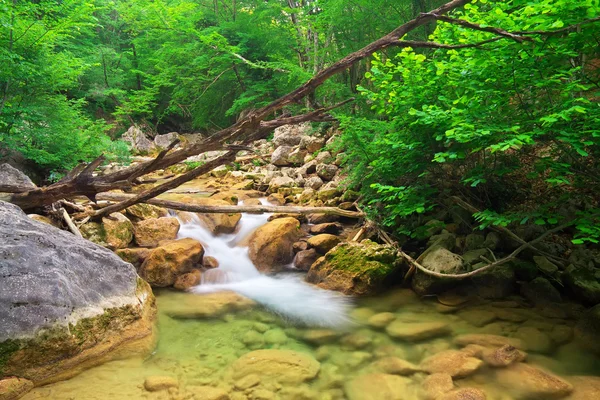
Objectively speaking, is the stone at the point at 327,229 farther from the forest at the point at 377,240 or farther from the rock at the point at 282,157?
the rock at the point at 282,157

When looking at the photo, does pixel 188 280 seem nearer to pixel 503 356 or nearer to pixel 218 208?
pixel 218 208

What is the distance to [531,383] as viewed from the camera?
277 centimetres

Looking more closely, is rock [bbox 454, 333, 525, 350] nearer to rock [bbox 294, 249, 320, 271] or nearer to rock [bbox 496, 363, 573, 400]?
rock [bbox 496, 363, 573, 400]

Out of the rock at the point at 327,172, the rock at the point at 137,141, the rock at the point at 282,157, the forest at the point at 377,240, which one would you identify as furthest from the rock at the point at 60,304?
the rock at the point at 137,141

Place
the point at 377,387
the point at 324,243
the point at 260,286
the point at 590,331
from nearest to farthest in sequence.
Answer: the point at 377,387 → the point at 590,331 → the point at 260,286 → the point at 324,243

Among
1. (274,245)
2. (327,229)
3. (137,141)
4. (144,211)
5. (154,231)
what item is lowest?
(274,245)

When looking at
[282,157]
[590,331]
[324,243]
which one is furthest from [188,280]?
[282,157]

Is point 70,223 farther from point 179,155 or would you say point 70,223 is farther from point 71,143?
point 71,143

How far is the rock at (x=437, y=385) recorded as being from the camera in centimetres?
272

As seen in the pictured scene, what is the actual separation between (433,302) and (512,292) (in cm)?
108

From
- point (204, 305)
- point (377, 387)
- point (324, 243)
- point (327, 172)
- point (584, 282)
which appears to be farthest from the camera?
point (327, 172)

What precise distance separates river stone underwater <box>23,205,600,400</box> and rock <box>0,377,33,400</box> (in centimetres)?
6

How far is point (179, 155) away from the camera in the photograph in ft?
14.6

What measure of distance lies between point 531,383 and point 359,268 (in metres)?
2.48
